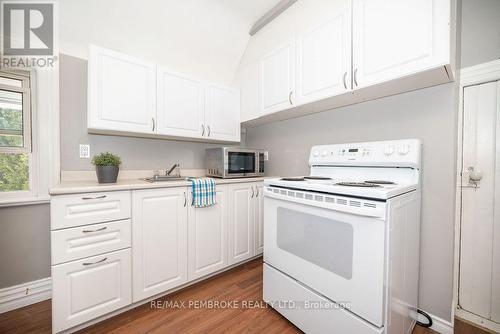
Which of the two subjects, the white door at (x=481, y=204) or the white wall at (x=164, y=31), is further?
the white wall at (x=164, y=31)

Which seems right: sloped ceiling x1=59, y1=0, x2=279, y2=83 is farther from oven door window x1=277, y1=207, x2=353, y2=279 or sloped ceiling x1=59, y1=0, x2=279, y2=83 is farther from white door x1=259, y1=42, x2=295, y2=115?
oven door window x1=277, y1=207, x2=353, y2=279

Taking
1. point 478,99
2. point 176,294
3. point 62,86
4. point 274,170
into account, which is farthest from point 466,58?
point 62,86

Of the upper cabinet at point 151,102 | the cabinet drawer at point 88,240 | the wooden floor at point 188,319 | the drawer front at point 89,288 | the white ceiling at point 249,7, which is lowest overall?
the wooden floor at point 188,319

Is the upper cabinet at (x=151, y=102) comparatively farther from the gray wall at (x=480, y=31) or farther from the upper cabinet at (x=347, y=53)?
the gray wall at (x=480, y=31)

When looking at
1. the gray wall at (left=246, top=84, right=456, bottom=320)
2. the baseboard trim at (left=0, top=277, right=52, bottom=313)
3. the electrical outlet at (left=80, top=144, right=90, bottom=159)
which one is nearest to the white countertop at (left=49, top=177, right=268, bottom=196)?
the electrical outlet at (left=80, top=144, right=90, bottom=159)

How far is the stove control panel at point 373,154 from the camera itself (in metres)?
1.38

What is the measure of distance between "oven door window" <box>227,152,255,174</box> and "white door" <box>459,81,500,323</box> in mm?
1742

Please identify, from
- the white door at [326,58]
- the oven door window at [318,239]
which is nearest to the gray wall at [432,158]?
the white door at [326,58]

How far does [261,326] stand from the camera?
1451 mm

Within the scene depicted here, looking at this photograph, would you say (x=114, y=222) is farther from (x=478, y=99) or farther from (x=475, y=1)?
(x=475, y=1)

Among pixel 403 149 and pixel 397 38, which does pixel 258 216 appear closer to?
pixel 403 149

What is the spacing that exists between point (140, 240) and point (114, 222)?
23 centimetres

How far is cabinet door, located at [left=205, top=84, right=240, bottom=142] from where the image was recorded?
7.48ft

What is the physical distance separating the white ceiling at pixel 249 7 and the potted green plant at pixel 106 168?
175cm
